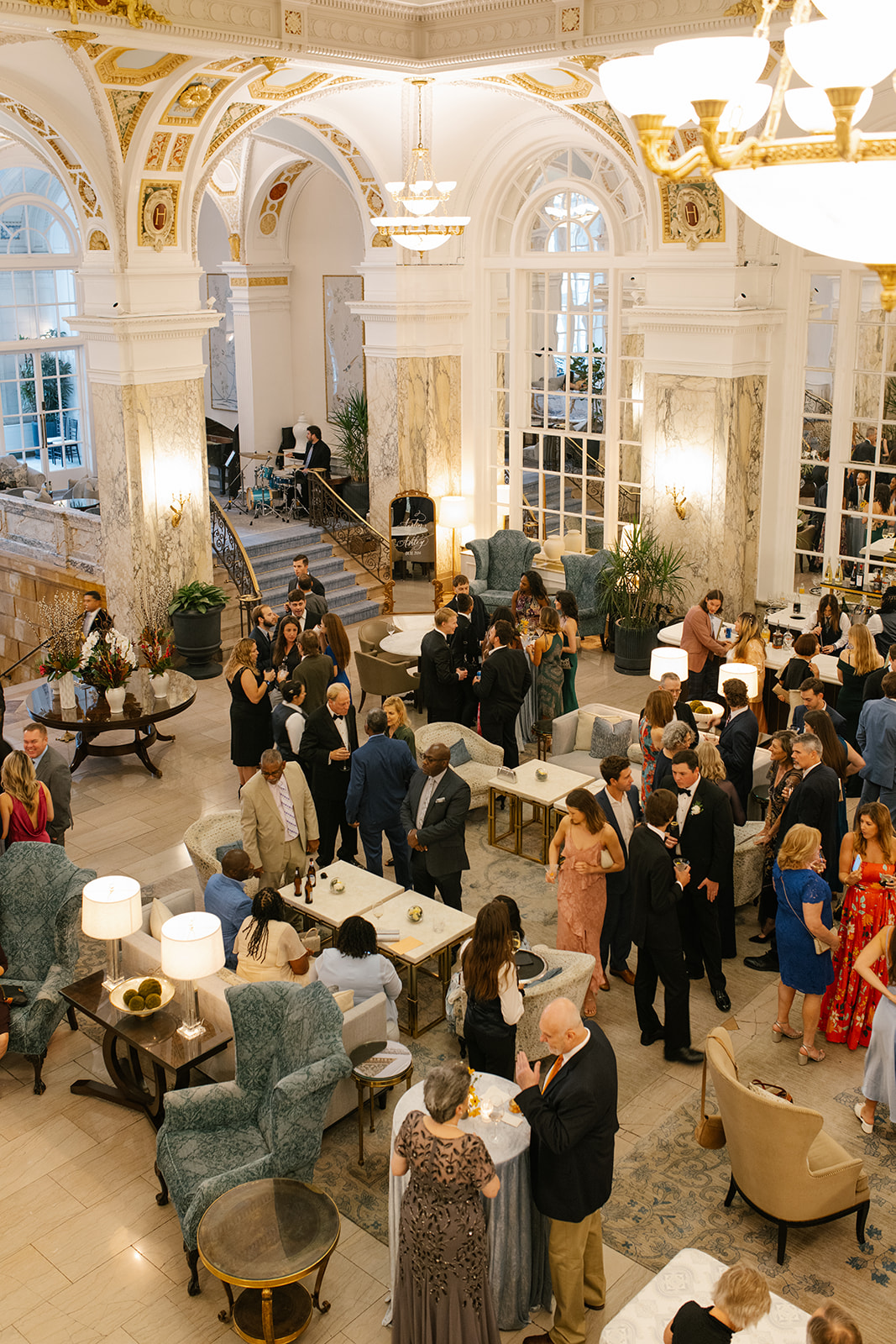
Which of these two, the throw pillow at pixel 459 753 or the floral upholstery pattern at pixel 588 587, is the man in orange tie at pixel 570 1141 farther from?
the floral upholstery pattern at pixel 588 587

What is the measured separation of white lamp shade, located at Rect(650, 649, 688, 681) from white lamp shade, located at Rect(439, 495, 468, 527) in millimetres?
6374

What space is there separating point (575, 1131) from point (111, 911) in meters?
2.68

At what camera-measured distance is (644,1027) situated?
6.44 m

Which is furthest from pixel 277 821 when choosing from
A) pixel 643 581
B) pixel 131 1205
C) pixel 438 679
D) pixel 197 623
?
pixel 643 581

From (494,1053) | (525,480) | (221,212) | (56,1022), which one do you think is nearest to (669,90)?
(494,1053)

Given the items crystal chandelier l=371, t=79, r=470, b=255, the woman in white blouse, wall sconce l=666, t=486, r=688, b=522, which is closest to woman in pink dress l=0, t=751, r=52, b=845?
the woman in white blouse

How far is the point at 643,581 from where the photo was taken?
40.8 ft

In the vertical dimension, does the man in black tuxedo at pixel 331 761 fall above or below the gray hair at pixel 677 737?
below

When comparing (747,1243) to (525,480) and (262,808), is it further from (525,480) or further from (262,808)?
(525,480)

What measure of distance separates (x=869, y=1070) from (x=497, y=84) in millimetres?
10130

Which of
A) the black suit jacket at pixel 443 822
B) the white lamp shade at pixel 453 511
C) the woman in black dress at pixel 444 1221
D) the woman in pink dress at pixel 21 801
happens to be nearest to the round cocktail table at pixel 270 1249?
the woman in black dress at pixel 444 1221

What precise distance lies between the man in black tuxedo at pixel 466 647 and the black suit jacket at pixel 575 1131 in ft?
17.3

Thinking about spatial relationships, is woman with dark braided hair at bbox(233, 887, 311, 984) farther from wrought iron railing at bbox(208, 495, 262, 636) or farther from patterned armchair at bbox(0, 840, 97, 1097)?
wrought iron railing at bbox(208, 495, 262, 636)

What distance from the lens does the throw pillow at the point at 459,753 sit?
8.89 m
